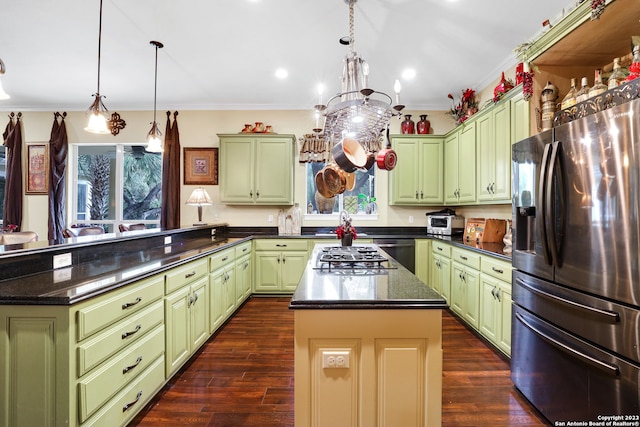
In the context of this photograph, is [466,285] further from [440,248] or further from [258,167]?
[258,167]

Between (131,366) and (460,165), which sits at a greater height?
(460,165)

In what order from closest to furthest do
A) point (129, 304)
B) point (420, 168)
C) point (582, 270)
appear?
1. point (582, 270)
2. point (129, 304)
3. point (420, 168)

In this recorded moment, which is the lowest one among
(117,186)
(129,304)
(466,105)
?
(129,304)

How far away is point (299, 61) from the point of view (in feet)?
11.3

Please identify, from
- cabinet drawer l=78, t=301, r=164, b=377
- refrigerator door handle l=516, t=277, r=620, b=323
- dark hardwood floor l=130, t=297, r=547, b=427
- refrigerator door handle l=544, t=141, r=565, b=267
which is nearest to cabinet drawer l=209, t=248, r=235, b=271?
dark hardwood floor l=130, t=297, r=547, b=427

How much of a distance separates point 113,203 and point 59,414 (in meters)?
4.55

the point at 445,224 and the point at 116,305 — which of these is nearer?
the point at 116,305

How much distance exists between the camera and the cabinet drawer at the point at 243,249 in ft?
12.4

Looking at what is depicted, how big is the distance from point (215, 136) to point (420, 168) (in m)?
3.27

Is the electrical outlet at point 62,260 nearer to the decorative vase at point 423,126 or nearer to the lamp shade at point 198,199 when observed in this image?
the lamp shade at point 198,199

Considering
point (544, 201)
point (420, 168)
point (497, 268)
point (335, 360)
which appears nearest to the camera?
point (335, 360)

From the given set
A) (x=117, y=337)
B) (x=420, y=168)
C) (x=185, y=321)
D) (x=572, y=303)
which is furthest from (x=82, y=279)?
(x=420, y=168)

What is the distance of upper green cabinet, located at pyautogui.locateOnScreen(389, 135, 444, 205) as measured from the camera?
4.55m

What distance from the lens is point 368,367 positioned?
136cm
